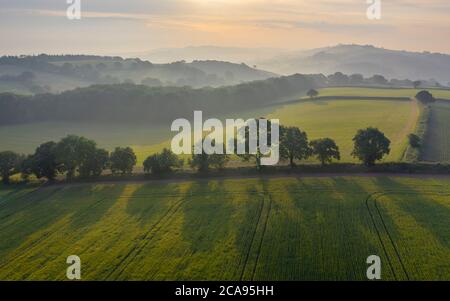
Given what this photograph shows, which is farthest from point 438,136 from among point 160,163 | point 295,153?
point 160,163

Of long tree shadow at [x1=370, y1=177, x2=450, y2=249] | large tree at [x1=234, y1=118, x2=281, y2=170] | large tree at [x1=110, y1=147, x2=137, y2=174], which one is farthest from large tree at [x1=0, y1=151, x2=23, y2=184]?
long tree shadow at [x1=370, y1=177, x2=450, y2=249]

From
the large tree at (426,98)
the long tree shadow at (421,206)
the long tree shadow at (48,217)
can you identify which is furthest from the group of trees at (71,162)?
the large tree at (426,98)

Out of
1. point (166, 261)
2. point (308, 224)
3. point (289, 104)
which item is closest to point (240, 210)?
point (308, 224)

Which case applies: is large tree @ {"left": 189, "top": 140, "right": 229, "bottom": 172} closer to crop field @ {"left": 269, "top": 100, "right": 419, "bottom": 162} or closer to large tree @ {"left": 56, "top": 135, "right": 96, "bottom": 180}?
large tree @ {"left": 56, "top": 135, "right": 96, "bottom": 180}

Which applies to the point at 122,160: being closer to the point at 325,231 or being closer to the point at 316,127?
the point at 325,231

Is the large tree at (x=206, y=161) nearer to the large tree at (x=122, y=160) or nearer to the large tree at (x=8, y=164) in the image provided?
the large tree at (x=122, y=160)
